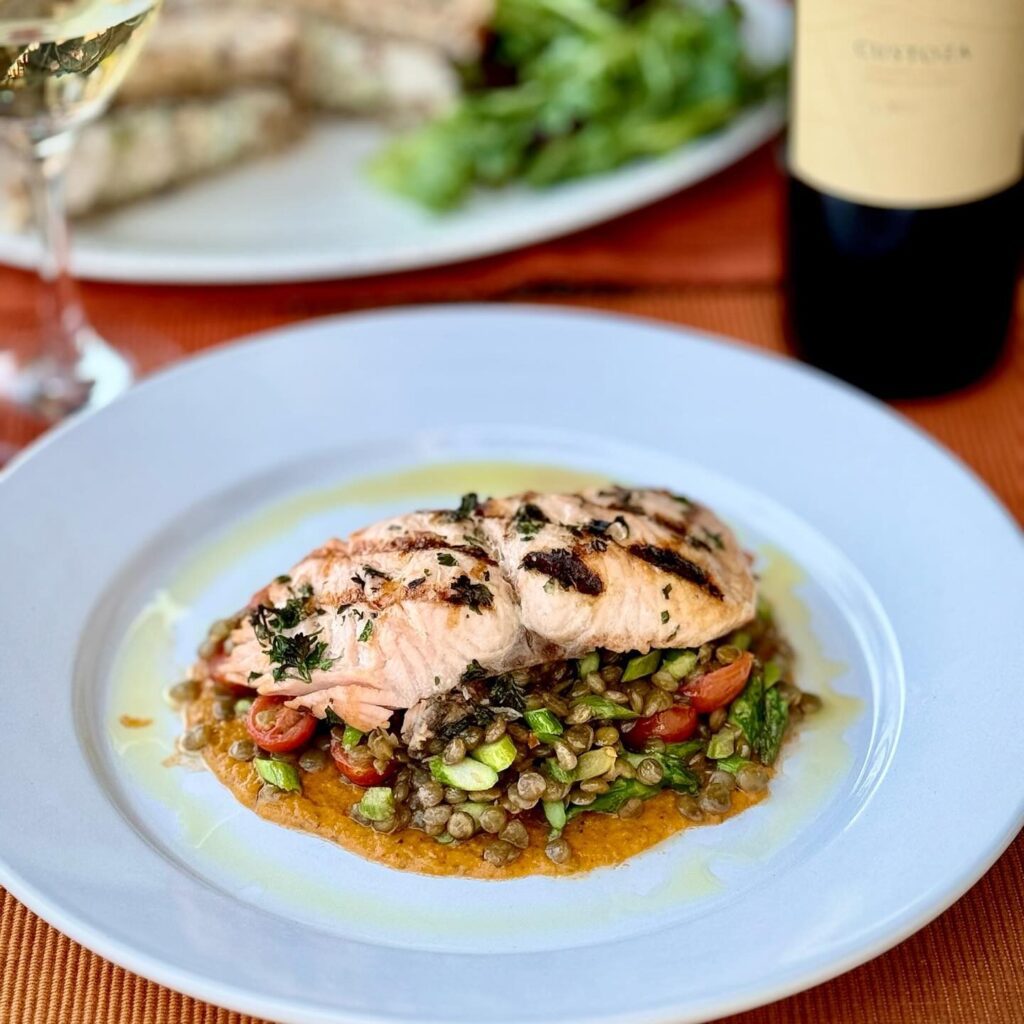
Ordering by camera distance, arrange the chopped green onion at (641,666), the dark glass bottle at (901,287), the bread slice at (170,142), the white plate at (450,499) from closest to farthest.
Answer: the white plate at (450,499), the chopped green onion at (641,666), the dark glass bottle at (901,287), the bread slice at (170,142)

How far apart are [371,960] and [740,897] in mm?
578

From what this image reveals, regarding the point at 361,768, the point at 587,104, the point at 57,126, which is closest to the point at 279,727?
the point at 361,768

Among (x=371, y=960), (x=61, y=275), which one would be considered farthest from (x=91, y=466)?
(x=371, y=960)

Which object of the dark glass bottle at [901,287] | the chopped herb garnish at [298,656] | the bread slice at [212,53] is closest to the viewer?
the chopped herb garnish at [298,656]

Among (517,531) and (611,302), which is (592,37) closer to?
(611,302)

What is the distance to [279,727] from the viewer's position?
2582 mm

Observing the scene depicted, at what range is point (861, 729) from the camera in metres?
2.60

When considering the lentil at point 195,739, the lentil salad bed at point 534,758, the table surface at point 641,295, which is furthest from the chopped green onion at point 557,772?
the table surface at point 641,295

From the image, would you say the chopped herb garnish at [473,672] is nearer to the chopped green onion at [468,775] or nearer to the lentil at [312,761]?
the chopped green onion at [468,775]

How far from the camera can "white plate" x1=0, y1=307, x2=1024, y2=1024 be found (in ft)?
6.89

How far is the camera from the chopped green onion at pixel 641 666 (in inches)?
102

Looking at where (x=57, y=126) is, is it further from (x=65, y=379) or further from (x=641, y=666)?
(x=641, y=666)

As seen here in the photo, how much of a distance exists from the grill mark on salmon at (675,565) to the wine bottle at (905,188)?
1.34m

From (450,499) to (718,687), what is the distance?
88 centimetres
